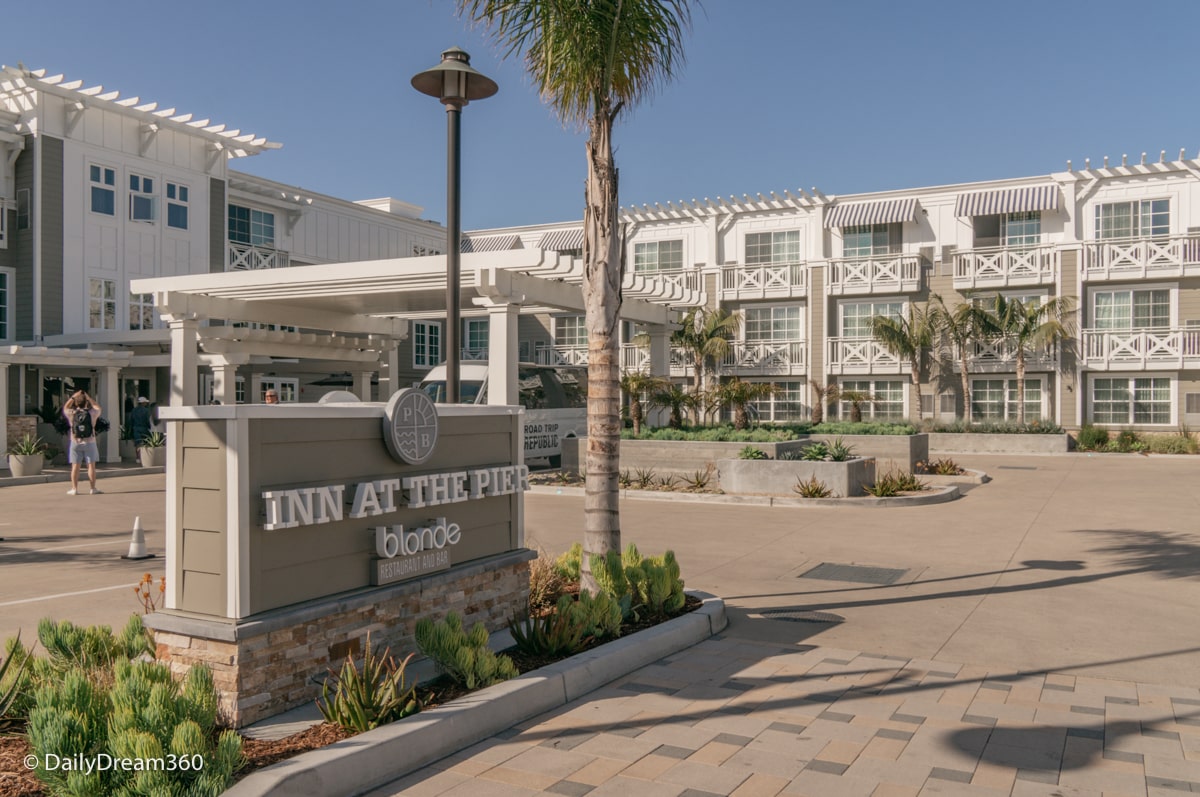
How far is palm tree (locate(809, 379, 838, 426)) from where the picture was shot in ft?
110

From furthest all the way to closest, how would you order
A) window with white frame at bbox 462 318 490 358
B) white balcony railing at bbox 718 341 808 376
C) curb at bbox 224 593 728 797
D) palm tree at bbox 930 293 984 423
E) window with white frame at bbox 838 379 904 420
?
window with white frame at bbox 462 318 490 358 < white balcony railing at bbox 718 341 808 376 < window with white frame at bbox 838 379 904 420 < palm tree at bbox 930 293 984 423 < curb at bbox 224 593 728 797

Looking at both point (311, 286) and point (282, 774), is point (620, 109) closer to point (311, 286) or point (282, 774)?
point (282, 774)

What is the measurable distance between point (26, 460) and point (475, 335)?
2305cm

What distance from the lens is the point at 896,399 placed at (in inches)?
1388

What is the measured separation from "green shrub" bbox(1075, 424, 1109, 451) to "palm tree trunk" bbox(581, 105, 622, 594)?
2557 cm

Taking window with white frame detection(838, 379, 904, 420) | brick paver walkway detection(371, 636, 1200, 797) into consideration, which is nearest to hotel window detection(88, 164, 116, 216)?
window with white frame detection(838, 379, 904, 420)

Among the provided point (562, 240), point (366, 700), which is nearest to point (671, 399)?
point (366, 700)

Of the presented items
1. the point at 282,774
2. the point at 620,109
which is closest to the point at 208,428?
the point at 282,774

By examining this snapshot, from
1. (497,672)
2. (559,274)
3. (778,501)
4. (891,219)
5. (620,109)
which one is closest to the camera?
(497,672)

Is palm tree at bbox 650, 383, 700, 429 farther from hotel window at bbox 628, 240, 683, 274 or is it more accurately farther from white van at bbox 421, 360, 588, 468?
hotel window at bbox 628, 240, 683, 274

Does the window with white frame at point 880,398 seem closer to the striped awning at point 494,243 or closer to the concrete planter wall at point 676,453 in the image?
the striped awning at point 494,243

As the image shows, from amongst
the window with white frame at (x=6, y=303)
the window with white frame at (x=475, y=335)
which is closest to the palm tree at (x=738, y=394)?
the window with white frame at (x=6, y=303)

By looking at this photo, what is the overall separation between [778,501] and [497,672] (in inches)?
421

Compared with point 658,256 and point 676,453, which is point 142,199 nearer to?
point 658,256
